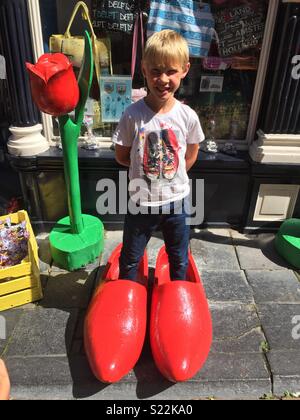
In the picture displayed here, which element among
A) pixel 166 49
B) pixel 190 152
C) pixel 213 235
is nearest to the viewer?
pixel 166 49

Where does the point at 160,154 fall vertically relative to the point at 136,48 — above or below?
below

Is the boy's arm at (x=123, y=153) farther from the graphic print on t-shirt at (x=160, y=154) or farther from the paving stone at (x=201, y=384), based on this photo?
the paving stone at (x=201, y=384)

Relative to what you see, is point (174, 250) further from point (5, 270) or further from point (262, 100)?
point (262, 100)

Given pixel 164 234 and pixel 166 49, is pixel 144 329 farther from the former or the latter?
pixel 166 49

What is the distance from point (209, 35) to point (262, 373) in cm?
264

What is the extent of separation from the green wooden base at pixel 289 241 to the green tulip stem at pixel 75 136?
70.0 inches

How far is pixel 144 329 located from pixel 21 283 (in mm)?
986

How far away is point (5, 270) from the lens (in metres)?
2.43

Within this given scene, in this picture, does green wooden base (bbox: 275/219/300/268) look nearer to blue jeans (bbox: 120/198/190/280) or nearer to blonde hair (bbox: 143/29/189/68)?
blue jeans (bbox: 120/198/190/280)

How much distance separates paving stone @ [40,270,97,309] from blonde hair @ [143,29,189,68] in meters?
1.77

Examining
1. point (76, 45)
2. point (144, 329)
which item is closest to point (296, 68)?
point (76, 45)

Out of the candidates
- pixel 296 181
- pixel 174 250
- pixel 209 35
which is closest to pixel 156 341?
pixel 174 250

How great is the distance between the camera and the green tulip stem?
239 centimetres

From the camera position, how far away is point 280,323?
2.51 m
